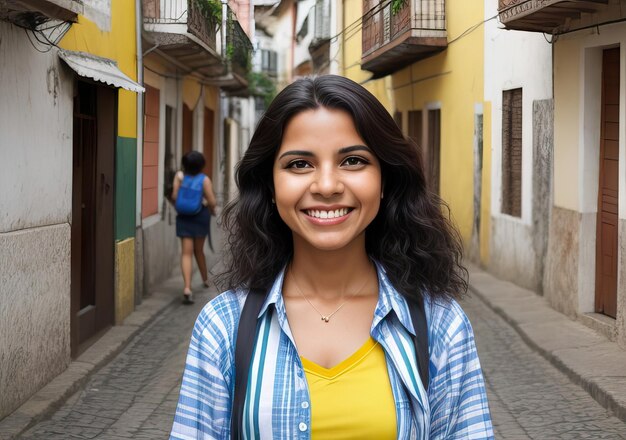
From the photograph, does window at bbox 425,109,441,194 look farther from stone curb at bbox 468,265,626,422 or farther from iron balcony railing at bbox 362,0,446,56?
stone curb at bbox 468,265,626,422

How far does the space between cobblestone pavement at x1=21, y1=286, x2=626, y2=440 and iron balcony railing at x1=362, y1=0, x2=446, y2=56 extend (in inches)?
304

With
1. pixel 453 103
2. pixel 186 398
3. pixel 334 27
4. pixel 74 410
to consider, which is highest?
pixel 334 27

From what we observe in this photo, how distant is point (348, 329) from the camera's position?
2.18 m

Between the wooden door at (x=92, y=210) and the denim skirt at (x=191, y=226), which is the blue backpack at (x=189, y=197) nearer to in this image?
the denim skirt at (x=191, y=226)

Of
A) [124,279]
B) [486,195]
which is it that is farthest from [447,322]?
[486,195]

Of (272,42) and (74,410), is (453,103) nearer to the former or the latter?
(74,410)

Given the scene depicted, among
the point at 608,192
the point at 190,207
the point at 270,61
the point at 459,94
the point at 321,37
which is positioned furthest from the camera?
the point at 270,61

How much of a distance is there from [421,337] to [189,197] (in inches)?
361

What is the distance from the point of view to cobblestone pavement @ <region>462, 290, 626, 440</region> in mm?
6043

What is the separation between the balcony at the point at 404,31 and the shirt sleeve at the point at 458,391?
45.9 feet

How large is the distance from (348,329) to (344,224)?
0.22m

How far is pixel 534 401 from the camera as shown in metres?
6.76

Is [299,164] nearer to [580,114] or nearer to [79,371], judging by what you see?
[79,371]

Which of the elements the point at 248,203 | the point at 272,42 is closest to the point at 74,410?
the point at 248,203
